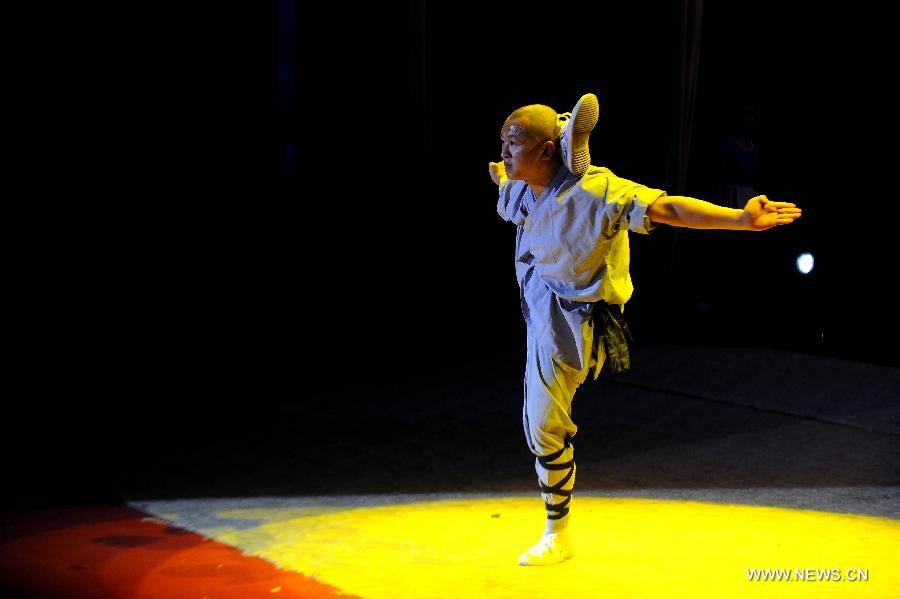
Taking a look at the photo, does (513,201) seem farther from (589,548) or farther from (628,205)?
(589,548)

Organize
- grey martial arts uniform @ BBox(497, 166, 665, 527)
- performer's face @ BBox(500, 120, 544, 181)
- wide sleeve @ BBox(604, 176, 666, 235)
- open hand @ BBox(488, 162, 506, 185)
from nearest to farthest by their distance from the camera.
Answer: wide sleeve @ BBox(604, 176, 666, 235) → grey martial arts uniform @ BBox(497, 166, 665, 527) → performer's face @ BBox(500, 120, 544, 181) → open hand @ BBox(488, 162, 506, 185)

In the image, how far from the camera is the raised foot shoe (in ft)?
13.1

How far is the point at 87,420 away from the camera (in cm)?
700

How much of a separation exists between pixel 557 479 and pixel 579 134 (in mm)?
1192

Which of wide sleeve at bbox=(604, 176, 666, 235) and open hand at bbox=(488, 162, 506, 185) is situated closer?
wide sleeve at bbox=(604, 176, 666, 235)

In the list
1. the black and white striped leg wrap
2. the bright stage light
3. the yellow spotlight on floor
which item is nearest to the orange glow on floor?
the yellow spotlight on floor

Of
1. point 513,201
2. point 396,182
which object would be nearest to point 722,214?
point 513,201

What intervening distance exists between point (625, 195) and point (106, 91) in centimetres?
555

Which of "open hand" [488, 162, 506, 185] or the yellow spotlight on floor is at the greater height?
"open hand" [488, 162, 506, 185]

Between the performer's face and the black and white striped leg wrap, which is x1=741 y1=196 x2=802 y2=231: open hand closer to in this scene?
the performer's face

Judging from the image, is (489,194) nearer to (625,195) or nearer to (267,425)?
(267,425)

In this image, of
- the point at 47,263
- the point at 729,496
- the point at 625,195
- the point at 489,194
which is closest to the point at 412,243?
the point at 489,194

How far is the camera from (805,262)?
981cm

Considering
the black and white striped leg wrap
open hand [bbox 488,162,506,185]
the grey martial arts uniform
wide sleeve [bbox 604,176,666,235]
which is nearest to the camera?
wide sleeve [bbox 604,176,666,235]
